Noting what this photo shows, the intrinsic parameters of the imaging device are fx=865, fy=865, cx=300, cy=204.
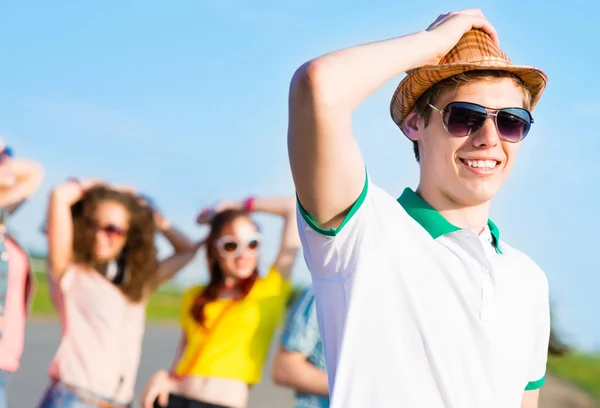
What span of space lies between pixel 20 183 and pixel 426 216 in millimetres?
4531

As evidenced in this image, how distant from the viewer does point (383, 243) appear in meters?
1.98

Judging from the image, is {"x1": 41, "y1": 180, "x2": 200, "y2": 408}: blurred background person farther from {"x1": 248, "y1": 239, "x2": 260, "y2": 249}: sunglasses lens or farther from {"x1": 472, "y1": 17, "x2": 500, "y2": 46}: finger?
{"x1": 472, "y1": 17, "x2": 500, "y2": 46}: finger

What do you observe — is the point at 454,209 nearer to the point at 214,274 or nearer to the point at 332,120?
the point at 332,120

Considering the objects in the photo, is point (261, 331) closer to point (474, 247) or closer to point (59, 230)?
point (59, 230)

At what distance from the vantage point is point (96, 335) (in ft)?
17.2

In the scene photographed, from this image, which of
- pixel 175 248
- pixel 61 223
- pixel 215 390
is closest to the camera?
pixel 215 390

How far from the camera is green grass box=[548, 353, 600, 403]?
14.7 metres

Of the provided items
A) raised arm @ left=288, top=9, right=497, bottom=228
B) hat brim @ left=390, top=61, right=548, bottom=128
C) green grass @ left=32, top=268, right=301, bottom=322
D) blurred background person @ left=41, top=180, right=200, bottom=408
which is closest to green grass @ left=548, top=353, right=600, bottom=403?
blurred background person @ left=41, top=180, right=200, bottom=408

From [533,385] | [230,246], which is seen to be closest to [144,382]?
[230,246]

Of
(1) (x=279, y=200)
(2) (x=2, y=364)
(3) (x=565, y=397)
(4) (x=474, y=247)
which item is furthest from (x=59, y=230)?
(3) (x=565, y=397)

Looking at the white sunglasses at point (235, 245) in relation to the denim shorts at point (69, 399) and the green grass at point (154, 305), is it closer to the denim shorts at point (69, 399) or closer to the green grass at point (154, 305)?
the denim shorts at point (69, 399)

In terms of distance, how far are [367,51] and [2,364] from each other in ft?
12.0

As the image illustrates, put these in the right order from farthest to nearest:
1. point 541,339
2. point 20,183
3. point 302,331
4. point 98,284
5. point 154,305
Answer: point 154,305, point 20,183, point 98,284, point 302,331, point 541,339

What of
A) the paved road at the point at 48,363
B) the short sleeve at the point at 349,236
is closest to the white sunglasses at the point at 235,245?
the short sleeve at the point at 349,236
